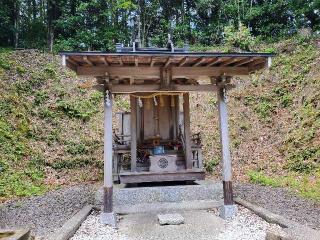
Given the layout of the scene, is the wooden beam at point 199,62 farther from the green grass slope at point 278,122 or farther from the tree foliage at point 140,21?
the tree foliage at point 140,21

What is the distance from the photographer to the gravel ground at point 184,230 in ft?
17.9

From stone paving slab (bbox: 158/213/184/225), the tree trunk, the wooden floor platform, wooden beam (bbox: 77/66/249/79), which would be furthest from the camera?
the tree trunk

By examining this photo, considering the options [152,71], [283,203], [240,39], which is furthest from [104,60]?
[240,39]

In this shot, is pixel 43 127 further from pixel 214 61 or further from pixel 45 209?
pixel 214 61

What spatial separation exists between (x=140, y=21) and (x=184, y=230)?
1768cm

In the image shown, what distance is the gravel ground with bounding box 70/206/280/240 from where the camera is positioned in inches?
215

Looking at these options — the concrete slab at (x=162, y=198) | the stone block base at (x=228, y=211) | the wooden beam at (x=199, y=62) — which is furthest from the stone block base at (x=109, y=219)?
the wooden beam at (x=199, y=62)

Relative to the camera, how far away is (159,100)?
8945mm

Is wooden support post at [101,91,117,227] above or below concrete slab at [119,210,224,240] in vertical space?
above

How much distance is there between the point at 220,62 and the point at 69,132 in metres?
7.83

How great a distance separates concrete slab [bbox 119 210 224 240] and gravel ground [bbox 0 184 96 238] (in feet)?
4.12

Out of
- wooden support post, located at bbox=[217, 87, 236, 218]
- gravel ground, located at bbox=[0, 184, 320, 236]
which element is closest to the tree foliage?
gravel ground, located at bbox=[0, 184, 320, 236]

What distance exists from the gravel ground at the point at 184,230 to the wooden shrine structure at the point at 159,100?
0.37 metres

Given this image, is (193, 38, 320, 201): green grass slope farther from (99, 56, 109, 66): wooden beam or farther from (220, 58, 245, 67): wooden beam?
(99, 56, 109, 66): wooden beam
